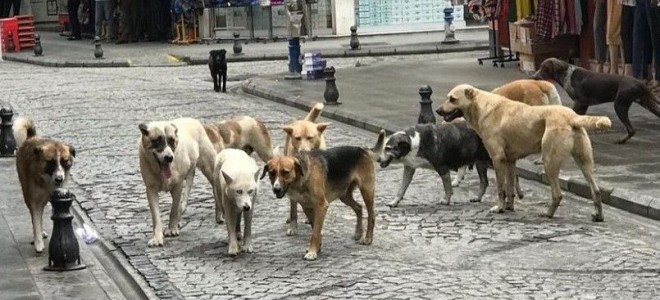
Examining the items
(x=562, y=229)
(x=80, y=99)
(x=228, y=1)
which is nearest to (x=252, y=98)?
(x=80, y=99)

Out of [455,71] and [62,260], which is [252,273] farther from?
[455,71]

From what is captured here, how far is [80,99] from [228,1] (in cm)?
1550

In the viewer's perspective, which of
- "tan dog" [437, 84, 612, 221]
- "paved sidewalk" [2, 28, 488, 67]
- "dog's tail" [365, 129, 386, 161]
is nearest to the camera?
"dog's tail" [365, 129, 386, 161]

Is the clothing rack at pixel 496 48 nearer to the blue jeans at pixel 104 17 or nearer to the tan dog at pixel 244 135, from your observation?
the tan dog at pixel 244 135

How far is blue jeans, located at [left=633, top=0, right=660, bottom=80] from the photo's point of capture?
19.1 meters

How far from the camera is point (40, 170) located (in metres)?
10.6

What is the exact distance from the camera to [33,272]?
10.3 metres

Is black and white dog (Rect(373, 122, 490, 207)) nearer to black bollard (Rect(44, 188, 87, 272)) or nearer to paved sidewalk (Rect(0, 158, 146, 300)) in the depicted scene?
paved sidewalk (Rect(0, 158, 146, 300))

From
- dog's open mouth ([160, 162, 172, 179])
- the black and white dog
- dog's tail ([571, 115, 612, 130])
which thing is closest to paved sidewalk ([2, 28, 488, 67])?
the black and white dog

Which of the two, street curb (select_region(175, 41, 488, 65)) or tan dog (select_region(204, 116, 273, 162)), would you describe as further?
street curb (select_region(175, 41, 488, 65))

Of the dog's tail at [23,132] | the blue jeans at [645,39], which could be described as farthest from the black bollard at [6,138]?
the blue jeans at [645,39]

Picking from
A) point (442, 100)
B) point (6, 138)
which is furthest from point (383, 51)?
point (6, 138)

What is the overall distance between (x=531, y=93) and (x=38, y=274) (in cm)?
561

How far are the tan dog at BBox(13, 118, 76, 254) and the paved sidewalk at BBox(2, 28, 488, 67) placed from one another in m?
22.0
